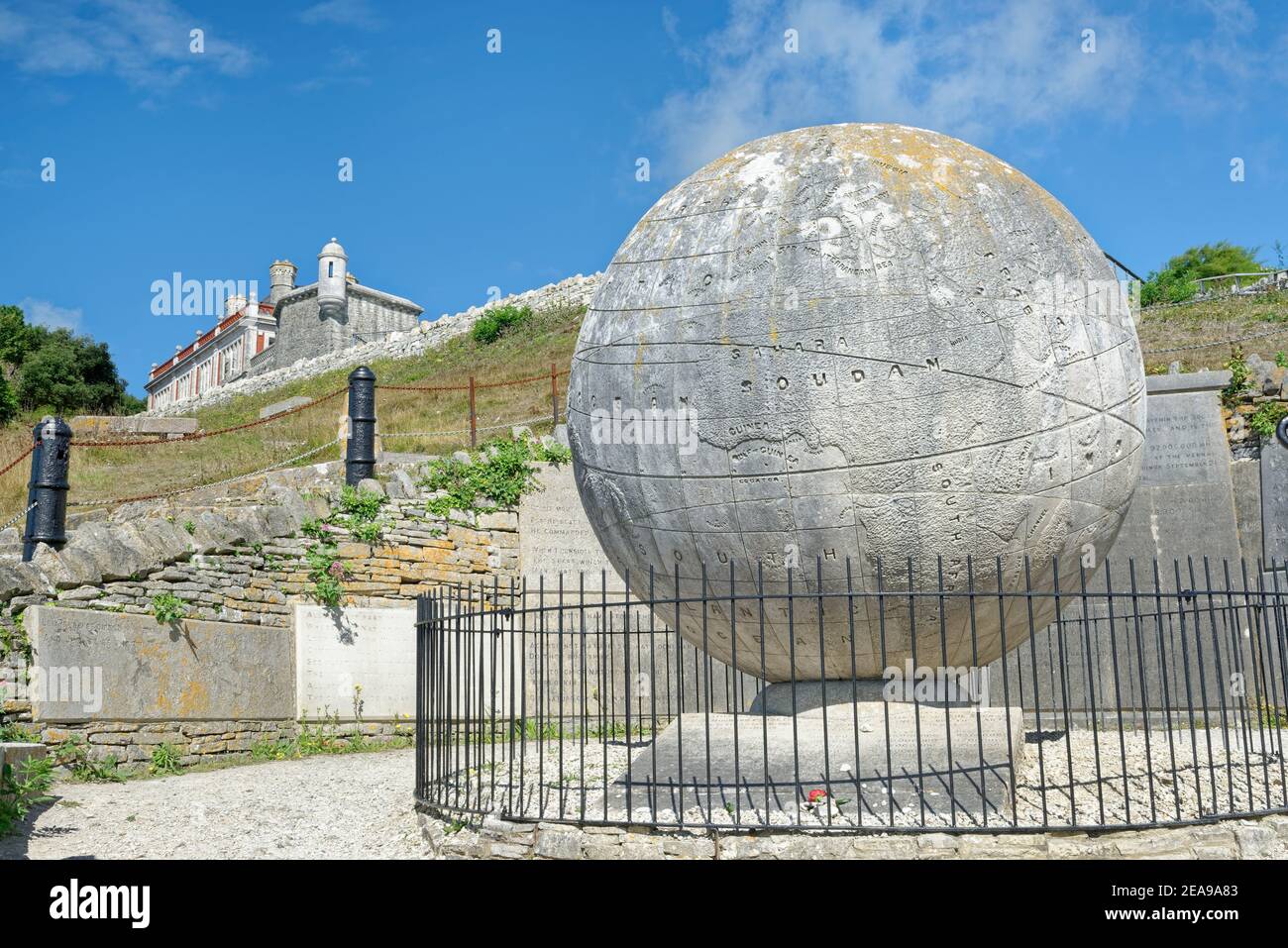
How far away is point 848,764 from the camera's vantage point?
21.3 ft

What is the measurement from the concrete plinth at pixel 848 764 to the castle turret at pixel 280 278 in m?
58.2

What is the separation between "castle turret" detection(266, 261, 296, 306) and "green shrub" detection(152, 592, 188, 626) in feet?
176

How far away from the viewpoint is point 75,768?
914 cm

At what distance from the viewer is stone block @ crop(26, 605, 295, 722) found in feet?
30.0

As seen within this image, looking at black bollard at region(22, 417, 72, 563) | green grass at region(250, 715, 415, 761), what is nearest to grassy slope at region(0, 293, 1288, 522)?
black bollard at region(22, 417, 72, 563)

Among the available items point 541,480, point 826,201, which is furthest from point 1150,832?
point 541,480

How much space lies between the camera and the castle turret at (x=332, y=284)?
4809 centimetres

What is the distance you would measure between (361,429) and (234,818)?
6.26m

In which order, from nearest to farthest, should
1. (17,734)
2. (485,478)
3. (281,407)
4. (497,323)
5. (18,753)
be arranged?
(18,753), (17,734), (485,478), (281,407), (497,323)

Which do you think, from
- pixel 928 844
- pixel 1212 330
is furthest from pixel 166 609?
pixel 1212 330

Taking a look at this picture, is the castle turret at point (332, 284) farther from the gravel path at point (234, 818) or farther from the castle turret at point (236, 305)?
the gravel path at point (234, 818)

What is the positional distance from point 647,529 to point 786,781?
67.3 inches

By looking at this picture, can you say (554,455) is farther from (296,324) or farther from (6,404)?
(296,324)

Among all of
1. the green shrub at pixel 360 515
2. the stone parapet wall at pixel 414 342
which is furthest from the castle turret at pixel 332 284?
the green shrub at pixel 360 515
